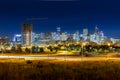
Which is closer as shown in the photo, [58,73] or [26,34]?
[58,73]

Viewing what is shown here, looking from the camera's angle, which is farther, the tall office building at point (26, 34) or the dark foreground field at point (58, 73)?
the tall office building at point (26, 34)

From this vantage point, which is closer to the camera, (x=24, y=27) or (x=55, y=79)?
(x=55, y=79)

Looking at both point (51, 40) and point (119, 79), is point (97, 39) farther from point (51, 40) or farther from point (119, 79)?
point (119, 79)

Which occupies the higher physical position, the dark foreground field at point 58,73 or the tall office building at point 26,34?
the tall office building at point 26,34

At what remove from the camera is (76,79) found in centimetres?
2461

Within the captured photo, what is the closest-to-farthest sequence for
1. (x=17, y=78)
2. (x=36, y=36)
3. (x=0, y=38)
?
1. (x=17, y=78)
2. (x=0, y=38)
3. (x=36, y=36)

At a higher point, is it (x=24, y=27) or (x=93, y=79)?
(x=24, y=27)

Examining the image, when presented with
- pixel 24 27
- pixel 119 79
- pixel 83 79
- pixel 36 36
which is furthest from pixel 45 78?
pixel 36 36

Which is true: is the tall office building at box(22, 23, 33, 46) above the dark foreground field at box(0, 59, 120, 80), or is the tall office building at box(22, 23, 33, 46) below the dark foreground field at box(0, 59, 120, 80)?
above

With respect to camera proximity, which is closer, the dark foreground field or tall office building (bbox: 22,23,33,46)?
the dark foreground field

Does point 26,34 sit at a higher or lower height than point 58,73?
higher

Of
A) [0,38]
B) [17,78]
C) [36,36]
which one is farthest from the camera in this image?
[36,36]

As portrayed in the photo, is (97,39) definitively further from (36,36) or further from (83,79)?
(83,79)

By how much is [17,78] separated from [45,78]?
195 centimetres
